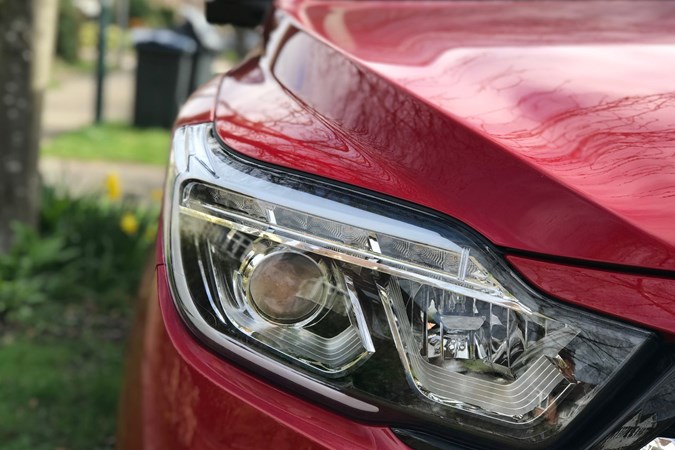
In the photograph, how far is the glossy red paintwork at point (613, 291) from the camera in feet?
3.30

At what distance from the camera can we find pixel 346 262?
1128 mm

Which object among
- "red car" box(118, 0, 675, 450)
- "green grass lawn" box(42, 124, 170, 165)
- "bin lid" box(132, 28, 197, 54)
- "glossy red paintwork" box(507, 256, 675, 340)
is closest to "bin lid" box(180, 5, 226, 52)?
"bin lid" box(132, 28, 197, 54)

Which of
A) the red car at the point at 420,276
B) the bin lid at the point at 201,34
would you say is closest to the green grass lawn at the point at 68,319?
the red car at the point at 420,276

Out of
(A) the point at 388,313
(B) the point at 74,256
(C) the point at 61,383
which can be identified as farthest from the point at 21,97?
(A) the point at 388,313

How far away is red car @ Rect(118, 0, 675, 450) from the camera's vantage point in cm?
104

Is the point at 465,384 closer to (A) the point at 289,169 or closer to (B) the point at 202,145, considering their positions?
(A) the point at 289,169

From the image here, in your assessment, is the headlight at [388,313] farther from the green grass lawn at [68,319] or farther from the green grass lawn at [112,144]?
the green grass lawn at [112,144]

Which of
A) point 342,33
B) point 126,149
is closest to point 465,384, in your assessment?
point 342,33

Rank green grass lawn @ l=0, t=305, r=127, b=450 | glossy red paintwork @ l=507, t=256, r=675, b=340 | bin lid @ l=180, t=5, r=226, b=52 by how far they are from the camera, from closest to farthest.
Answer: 1. glossy red paintwork @ l=507, t=256, r=675, b=340
2. green grass lawn @ l=0, t=305, r=127, b=450
3. bin lid @ l=180, t=5, r=226, b=52

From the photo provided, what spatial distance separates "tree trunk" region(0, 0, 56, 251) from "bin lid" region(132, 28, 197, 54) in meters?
5.85

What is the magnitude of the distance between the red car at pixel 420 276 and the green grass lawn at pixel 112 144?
6.40 meters

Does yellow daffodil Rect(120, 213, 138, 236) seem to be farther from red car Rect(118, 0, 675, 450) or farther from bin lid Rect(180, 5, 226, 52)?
bin lid Rect(180, 5, 226, 52)

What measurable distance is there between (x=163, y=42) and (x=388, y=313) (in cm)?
908

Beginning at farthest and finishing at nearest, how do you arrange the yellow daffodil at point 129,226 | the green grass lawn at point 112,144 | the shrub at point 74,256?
the green grass lawn at point 112,144
the yellow daffodil at point 129,226
the shrub at point 74,256
